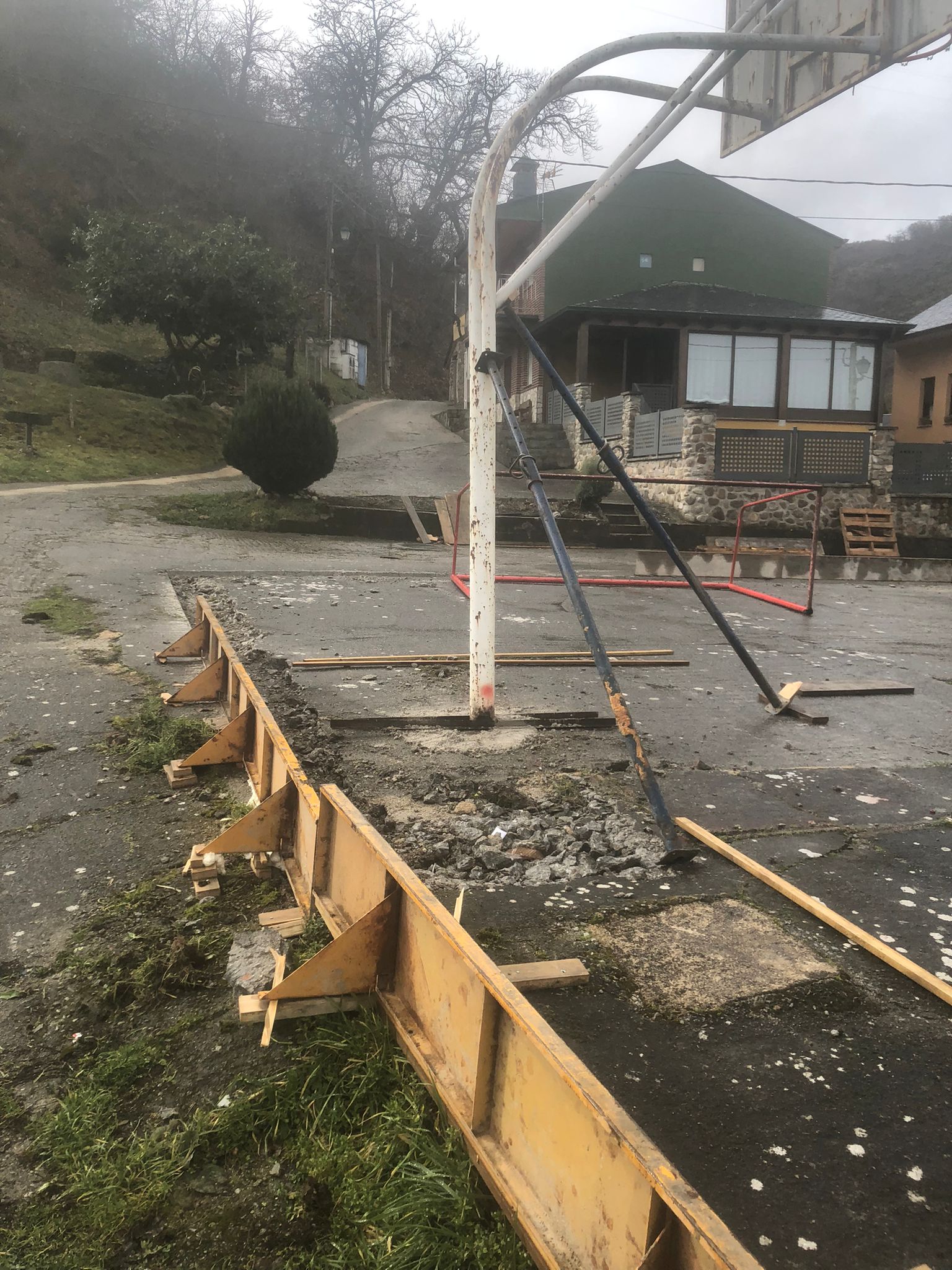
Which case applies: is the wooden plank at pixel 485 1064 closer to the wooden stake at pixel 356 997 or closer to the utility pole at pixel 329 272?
the wooden stake at pixel 356 997

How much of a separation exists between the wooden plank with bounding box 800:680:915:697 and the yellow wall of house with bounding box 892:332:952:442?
21491mm

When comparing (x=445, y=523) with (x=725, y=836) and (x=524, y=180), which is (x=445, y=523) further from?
(x=524, y=180)

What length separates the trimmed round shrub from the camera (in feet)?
52.0

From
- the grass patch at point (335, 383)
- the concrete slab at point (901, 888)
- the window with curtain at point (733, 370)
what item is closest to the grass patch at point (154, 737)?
the concrete slab at point (901, 888)

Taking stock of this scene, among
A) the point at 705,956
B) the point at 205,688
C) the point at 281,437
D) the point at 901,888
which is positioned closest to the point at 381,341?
the point at 281,437

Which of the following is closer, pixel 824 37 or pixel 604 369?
pixel 824 37

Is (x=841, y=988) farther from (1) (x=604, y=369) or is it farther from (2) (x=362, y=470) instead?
(1) (x=604, y=369)

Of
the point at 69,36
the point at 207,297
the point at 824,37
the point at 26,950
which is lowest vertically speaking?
the point at 26,950

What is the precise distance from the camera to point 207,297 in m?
25.5

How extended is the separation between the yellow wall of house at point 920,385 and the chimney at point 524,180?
14150 millimetres

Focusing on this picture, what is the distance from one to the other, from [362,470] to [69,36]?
3955 centimetres

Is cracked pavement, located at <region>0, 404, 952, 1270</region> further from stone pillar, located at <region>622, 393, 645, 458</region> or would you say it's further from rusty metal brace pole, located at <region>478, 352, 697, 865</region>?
stone pillar, located at <region>622, 393, 645, 458</region>

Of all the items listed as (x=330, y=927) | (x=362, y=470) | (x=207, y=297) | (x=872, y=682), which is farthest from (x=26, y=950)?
A: (x=207, y=297)

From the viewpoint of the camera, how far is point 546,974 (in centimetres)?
226
